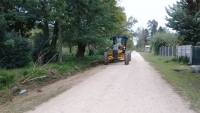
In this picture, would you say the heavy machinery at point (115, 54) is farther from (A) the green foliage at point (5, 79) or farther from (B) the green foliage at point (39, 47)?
(A) the green foliage at point (5, 79)

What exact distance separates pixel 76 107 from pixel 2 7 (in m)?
12.3

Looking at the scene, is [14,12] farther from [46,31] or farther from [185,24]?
[185,24]

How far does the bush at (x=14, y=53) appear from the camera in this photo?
534 inches

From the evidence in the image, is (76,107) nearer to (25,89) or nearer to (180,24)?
(25,89)

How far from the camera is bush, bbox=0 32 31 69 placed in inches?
534

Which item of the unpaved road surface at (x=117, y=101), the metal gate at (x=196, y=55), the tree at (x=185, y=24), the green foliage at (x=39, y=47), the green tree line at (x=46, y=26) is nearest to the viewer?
the unpaved road surface at (x=117, y=101)

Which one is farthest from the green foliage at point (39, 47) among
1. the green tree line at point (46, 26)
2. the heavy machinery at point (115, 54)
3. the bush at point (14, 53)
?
the heavy machinery at point (115, 54)

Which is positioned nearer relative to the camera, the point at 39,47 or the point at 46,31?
the point at 39,47

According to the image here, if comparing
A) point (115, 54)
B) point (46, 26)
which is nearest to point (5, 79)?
point (46, 26)

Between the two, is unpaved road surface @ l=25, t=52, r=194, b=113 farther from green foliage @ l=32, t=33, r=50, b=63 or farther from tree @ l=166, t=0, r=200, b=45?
tree @ l=166, t=0, r=200, b=45

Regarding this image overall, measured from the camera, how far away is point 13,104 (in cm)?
711

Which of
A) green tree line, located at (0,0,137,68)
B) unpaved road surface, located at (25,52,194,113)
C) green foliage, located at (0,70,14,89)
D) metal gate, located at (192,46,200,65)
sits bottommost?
unpaved road surface, located at (25,52,194,113)

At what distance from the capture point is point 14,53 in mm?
14047

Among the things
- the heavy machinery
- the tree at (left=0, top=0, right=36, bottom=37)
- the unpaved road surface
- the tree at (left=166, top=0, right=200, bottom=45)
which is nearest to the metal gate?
the heavy machinery
